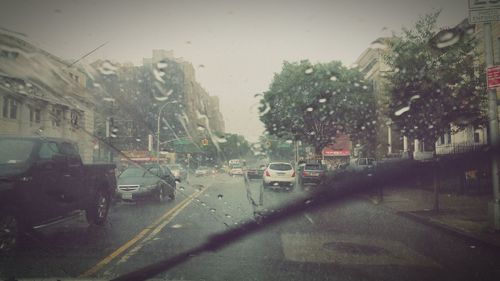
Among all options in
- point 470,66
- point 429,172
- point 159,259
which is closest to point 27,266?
point 159,259

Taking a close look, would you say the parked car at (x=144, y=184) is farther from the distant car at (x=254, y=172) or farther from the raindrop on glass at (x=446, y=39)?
the distant car at (x=254, y=172)

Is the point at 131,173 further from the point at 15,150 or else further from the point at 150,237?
the point at 15,150

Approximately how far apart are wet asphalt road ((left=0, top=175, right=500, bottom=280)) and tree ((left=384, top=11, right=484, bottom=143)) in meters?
4.66

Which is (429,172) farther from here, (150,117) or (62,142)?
(62,142)

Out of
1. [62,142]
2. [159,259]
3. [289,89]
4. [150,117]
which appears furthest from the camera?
[289,89]

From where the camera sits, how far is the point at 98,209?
8.81m

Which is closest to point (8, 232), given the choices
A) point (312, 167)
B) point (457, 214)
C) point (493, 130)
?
point (493, 130)

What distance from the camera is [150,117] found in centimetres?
1559

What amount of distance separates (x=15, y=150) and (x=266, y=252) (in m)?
4.37

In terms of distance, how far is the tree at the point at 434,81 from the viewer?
12.8 metres

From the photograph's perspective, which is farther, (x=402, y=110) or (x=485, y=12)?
(x=402, y=110)

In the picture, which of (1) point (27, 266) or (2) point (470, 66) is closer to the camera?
(1) point (27, 266)

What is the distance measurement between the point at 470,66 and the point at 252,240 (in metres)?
10.4

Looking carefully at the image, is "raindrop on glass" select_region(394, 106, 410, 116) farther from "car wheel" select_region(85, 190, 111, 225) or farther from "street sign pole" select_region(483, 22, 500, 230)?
"car wheel" select_region(85, 190, 111, 225)
